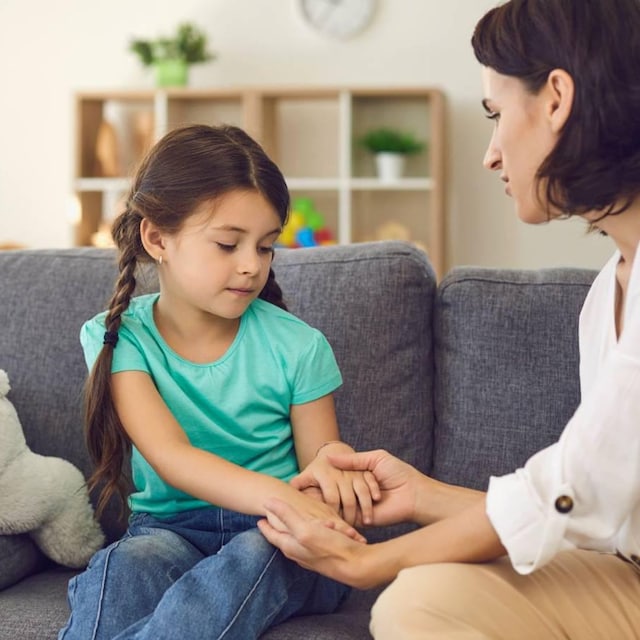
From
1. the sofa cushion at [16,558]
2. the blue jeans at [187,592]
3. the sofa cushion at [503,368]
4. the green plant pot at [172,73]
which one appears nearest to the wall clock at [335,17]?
the green plant pot at [172,73]

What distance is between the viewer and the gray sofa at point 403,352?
1.78m

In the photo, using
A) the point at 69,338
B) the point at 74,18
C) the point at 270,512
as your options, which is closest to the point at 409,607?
the point at 270,512

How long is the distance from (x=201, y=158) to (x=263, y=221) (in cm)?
14

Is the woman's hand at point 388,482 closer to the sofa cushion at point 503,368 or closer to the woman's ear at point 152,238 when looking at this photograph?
the sofa cushion at point 503,368

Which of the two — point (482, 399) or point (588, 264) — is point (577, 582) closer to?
point (482, 399)

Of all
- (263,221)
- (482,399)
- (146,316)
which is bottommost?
(482,399)

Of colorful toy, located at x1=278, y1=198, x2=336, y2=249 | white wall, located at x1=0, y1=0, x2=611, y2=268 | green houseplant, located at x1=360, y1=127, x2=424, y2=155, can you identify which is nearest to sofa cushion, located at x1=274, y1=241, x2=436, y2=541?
colorful toy, located at x1=278, y1=198, x2=336, y2=249

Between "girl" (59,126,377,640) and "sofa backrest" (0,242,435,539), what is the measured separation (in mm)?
155

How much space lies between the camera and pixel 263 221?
1.63 meters

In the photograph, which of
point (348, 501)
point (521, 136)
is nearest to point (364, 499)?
point (348, 501)

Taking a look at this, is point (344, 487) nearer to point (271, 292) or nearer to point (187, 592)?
point (187, 592)

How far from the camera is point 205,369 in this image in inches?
66.1

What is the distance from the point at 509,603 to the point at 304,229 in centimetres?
377

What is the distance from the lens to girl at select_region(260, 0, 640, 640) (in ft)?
3.70
